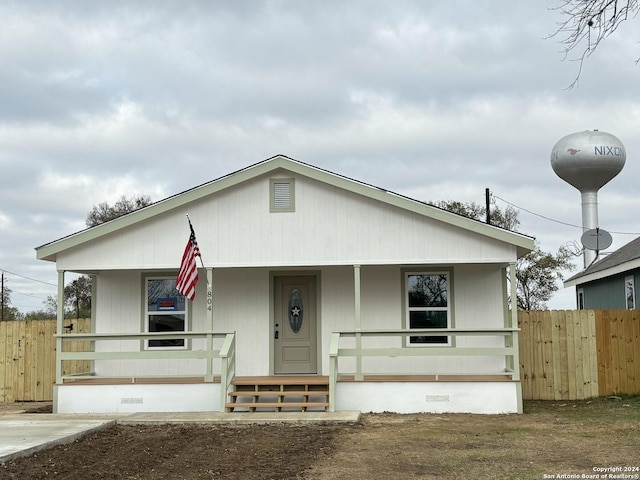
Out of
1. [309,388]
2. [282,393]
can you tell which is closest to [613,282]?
[309,388]

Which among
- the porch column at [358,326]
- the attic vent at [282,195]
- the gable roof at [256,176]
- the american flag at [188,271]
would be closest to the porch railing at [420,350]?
the porch column at [358,326]

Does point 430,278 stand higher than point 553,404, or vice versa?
point 430,278

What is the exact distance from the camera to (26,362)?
1675cm

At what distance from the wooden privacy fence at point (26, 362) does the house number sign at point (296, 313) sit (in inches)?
198

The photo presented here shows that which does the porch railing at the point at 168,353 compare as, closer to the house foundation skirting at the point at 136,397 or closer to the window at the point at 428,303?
the house foundation skirting at the point at 136,397

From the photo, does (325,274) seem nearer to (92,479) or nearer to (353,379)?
(353,379)

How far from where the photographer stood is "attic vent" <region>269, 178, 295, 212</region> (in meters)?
14.2

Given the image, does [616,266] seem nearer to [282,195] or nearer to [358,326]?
[358,326]

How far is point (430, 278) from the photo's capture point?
15133 mm

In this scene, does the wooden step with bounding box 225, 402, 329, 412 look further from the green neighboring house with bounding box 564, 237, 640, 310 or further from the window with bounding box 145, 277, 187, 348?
the green neighboring house with bounding box 564, 237, 640, 310

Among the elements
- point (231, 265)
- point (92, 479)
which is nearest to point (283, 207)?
point (231, 265)

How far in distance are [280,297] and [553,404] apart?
19.4 ft

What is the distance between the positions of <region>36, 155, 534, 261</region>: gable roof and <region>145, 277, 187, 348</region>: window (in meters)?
1.83

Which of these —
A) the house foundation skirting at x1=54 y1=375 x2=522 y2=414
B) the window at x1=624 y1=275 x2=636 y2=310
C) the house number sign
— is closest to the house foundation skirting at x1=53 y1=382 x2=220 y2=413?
the house foundation skirting at x1=54 y1=375 x2=522 y2=414
